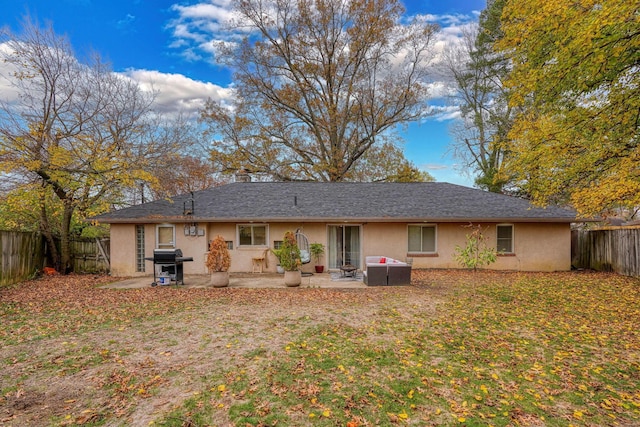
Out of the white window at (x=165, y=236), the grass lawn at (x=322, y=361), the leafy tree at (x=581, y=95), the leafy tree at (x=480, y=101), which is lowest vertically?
the grass lawn at (x=322, y=361)

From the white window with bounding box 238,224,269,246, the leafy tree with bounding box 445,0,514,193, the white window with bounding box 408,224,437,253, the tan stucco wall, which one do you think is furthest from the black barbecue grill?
the leafy tree with bounding box 445,0,514,193

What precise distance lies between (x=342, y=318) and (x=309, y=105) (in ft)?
62.5

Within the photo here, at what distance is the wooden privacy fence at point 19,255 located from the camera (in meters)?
10.3

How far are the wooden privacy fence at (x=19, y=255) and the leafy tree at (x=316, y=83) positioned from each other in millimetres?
11593

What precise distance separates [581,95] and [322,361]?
10.3 meters

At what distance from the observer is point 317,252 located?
1319 centimetres

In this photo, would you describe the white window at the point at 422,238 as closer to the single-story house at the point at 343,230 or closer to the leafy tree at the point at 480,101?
the single-story house at the point at 343,230

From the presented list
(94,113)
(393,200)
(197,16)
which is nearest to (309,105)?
(197,16)

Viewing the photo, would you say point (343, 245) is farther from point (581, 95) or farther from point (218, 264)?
point (581, 95)

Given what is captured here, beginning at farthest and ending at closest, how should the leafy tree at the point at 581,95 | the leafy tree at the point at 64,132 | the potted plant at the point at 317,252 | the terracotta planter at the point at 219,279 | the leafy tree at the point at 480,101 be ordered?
the leafy tree at the point at 480,101 < the potted plant at the point at 317,252 < the leafy tree at the point at 64,132 < the terracotta planter at the point at 219,279 < the leafy tree at the point at 581,95

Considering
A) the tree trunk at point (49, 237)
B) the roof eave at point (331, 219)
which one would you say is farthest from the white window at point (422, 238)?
the tree trunk at point (49, 237)

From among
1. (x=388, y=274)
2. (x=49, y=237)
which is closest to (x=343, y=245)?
(x=388, y=274)

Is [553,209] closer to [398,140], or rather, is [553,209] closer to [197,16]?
[398,140]

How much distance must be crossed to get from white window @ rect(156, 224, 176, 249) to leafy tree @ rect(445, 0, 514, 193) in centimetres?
1862
